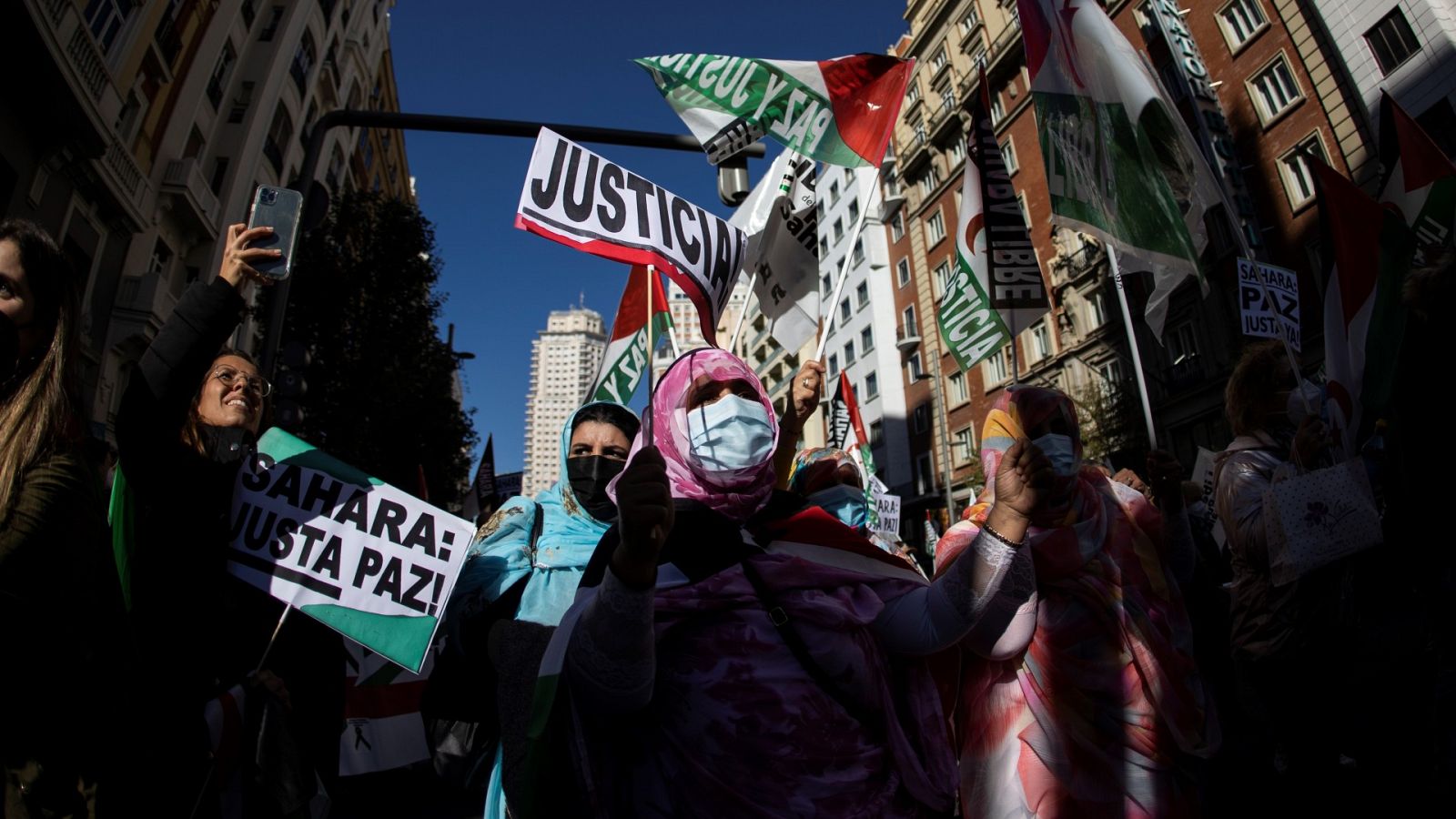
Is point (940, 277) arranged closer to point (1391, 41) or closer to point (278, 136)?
point (1391, 41)

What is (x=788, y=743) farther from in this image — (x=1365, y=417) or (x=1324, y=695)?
(x=1365, y=417)

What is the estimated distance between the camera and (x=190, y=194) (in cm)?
1648

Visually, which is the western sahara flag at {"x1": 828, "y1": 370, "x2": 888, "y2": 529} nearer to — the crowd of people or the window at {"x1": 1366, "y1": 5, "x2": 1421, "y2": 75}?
the crowd of people

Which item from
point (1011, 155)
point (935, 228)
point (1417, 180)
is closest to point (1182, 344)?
point (1011, 155)

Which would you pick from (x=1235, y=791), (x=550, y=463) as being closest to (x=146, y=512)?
(x=1235, y=791)

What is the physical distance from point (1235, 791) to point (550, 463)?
162586 millimetres

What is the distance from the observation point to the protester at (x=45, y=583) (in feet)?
4.28

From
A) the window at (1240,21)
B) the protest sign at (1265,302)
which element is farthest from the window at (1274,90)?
the protest sign at (1265,302)

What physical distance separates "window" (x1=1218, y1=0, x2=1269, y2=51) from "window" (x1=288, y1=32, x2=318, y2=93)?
2583 cm

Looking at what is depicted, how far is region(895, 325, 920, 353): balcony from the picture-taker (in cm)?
3212

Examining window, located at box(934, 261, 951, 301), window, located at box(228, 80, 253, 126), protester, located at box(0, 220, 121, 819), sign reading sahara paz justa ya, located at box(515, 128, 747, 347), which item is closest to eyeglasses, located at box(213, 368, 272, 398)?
protester, located at box(0, 220, 121, 819)

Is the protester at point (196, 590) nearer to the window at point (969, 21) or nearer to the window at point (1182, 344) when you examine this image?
the window at point (1182, 344)

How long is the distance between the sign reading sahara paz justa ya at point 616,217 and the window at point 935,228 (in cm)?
3026

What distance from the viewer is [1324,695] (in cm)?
292
